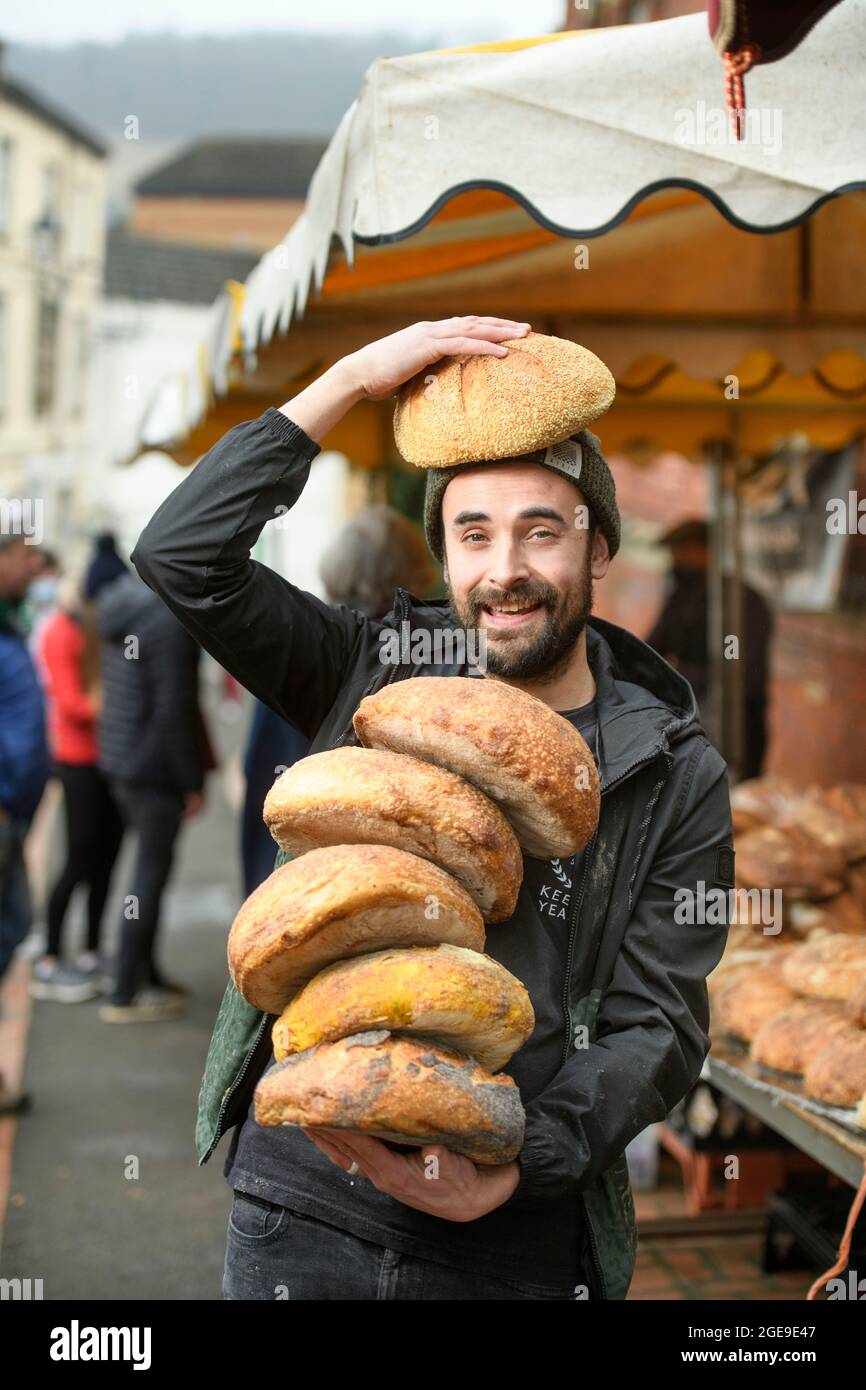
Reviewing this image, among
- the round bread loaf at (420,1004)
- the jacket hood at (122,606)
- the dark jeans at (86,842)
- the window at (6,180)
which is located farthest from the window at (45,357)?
the round bread loaf at (420,1004)

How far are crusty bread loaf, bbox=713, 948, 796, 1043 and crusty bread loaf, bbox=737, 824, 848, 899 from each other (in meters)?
0.47

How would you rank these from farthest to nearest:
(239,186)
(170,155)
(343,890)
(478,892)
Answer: (170,155) < (239,186) < (478,892) < (343,890)

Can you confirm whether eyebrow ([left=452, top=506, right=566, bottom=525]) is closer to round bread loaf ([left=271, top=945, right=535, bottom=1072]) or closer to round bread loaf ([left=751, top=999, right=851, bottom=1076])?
round bread loaf ([left=271, top=945, right=535, bottom=1072])

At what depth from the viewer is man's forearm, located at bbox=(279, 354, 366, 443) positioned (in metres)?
2.04

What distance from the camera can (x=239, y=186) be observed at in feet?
201

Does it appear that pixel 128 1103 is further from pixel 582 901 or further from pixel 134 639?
pixel 582 901

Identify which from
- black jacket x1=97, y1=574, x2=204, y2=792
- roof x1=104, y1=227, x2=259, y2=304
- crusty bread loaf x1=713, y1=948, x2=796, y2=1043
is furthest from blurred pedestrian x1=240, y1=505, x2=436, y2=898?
roof x1=104, y1=227, x2=259, y2=304

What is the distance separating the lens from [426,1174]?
5.63 ft

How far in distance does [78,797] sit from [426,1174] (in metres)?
6.05

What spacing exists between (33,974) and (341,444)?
11.3 feet

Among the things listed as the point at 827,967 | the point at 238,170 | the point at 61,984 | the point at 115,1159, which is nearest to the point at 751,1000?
the point at 827,967

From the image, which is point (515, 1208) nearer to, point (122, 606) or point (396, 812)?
point (396, 812)

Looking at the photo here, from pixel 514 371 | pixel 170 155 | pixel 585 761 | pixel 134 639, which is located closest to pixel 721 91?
pixel 514 371

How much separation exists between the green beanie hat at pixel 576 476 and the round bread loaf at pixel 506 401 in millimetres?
34
